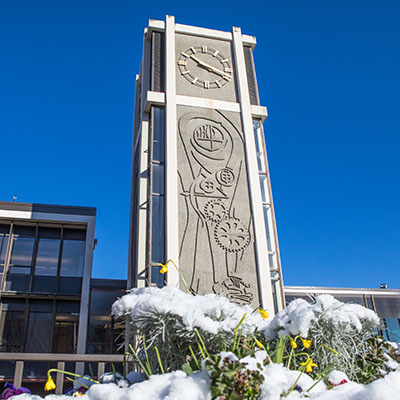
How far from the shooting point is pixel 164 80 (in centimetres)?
1203

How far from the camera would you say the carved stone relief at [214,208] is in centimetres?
953

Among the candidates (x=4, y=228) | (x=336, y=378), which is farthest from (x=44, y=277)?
(x=336, y=378)

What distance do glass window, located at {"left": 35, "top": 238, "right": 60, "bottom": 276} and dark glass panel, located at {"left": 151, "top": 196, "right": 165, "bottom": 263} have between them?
521 cm

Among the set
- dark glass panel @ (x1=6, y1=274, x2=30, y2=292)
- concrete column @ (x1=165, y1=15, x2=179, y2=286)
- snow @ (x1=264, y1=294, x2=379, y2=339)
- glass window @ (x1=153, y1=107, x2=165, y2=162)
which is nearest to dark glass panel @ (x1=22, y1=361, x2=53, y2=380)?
dark glass panel @ (x1=6, y1=274, x2=30, y2=292)

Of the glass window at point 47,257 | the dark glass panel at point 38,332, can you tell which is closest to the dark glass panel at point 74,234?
the glass window at point 47,257

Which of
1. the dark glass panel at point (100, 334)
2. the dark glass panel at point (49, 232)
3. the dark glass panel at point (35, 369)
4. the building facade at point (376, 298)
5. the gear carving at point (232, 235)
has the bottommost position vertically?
the dark glass panel at point (35, 369)

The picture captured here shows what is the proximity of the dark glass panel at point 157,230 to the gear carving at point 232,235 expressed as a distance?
1.39 m

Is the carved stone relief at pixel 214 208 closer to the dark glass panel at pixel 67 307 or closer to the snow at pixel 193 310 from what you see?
the dark glass panel at pixel 67 307

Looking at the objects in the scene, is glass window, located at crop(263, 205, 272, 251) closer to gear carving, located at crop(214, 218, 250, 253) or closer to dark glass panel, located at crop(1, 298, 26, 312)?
gear carving, located at crop(214, 218, 250, 253)

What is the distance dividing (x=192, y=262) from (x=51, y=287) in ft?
20.0

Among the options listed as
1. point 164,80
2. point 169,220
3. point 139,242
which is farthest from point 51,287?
point 164,80

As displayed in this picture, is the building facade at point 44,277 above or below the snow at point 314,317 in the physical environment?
above

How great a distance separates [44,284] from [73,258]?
126 cm

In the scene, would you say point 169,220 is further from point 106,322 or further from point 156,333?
point 156,333
